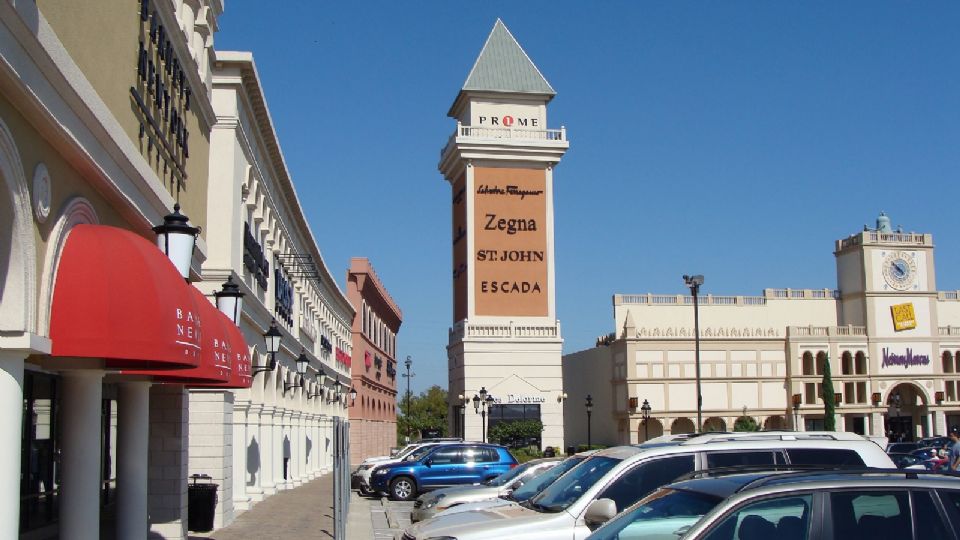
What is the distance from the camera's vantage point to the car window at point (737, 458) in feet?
35.9

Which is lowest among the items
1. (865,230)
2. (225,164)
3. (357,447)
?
(357,447)

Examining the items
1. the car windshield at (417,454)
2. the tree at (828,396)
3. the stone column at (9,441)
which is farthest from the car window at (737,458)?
the tree at (828,396)

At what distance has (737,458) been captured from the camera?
11.0 metres

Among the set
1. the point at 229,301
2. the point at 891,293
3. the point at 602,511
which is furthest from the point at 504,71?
the point at 602,511

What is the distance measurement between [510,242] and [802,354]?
26410mm

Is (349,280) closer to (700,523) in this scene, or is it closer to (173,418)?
(173,418)

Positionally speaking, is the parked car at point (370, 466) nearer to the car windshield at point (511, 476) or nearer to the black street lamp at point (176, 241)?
the car windshield at point (511, 476)

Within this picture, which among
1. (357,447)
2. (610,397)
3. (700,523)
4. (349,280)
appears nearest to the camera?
(700,523)

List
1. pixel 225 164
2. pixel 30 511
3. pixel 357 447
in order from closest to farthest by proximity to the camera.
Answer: pixel 30 511 → pixel 225 164 → pixel 357 447

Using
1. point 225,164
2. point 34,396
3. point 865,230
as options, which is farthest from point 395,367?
point 34,396

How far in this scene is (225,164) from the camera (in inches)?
895

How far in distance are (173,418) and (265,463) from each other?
13676 millimetres

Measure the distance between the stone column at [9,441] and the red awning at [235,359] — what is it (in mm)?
6765

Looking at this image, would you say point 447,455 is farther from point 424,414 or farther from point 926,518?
point 424,414
